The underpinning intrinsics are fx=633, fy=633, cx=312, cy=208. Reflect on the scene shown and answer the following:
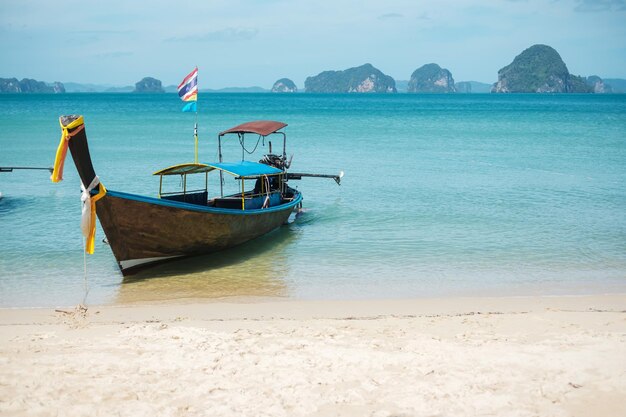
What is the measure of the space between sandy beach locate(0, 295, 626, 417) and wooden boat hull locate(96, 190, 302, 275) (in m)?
1.94

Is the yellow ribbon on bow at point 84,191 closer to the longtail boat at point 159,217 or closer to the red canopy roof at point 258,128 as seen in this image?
the longtail boat at point 159,217

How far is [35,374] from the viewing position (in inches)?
268

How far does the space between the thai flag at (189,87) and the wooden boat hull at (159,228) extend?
3477 millimetres

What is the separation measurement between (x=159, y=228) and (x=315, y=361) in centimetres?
563

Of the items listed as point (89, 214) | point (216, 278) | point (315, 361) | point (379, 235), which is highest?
point (89, 214)

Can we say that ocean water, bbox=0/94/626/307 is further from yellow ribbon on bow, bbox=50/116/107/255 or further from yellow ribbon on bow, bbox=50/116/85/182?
yellow ribbon on bow, bbox=50/116/85/182

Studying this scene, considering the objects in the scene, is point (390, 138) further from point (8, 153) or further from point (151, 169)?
point (8, 153)

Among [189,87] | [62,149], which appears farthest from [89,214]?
[189,87]

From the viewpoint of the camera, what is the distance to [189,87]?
606 inches

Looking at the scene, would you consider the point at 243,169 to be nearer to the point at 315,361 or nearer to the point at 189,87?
the point at 189,87

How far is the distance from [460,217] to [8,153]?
2498cm

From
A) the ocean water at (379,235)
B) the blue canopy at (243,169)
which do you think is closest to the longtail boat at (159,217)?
the blue canopy at (243,169)

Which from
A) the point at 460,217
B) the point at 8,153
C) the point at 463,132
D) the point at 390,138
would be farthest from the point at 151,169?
the point at 463,132

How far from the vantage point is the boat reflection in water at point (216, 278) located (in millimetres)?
10758
